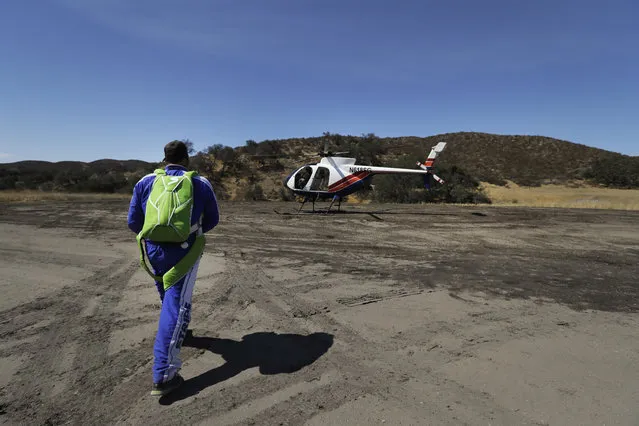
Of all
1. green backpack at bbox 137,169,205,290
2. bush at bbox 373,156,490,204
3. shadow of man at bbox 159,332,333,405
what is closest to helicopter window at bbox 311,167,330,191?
bush at bbox 373,156,490,204

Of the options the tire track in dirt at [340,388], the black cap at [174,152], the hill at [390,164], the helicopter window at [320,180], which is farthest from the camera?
the hill at [390,164]

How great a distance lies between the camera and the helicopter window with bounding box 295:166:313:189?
1559 cm

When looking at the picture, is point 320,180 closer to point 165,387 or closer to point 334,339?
point 334,339

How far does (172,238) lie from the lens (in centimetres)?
275

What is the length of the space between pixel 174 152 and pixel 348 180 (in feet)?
41.5

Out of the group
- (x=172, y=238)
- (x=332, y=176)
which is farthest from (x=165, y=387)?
(x=332, y=176)

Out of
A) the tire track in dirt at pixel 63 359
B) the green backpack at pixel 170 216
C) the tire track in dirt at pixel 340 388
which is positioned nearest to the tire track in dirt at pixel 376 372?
the tire track in dirt at pixel 340 388

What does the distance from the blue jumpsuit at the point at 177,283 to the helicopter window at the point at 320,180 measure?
41.1 ft

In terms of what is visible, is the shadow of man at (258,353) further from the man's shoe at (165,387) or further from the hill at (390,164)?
the hill at (390,164)

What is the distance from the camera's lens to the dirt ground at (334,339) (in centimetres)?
264

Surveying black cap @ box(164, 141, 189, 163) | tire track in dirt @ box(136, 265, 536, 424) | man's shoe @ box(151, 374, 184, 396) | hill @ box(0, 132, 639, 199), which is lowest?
tire track in dirt @ box(136, 265, 536, 424)

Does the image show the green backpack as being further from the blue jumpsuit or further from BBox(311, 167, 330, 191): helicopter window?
BBox(311, 167, 330, 191): helicopter window

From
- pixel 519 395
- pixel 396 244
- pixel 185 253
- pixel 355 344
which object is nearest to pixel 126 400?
pixel 185 253

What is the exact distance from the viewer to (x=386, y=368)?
3.21 m
